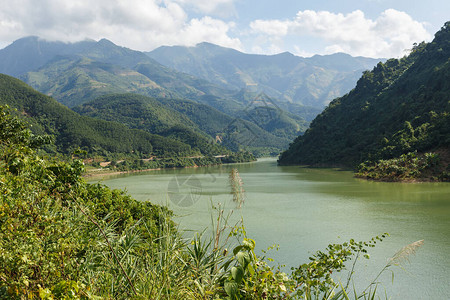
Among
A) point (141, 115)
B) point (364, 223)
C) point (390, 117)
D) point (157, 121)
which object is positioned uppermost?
point (141, 115)

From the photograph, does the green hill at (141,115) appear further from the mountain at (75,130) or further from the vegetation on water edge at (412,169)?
the vegetation on water edge at (412,169)

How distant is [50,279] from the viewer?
2.52 metres

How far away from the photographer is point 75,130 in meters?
69.6

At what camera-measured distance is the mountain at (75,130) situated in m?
67.2

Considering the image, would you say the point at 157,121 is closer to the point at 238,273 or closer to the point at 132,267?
the point at 132,267

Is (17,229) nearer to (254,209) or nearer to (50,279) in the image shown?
(50,279)

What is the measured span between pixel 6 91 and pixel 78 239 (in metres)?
85.9

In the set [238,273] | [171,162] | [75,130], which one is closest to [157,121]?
[75,130]

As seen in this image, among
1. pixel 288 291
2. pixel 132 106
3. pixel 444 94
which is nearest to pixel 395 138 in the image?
pixel 444 94

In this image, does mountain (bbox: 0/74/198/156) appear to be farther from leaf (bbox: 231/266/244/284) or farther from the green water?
leaf (bbox: 231/266/244/284)

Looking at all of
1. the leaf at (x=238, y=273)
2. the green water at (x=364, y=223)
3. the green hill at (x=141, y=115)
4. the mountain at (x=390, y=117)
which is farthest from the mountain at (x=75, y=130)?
the leaf at (x=238, y=273)

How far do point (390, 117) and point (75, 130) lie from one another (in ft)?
202

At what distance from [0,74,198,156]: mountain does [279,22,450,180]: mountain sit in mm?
33794

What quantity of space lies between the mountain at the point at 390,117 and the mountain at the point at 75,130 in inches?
1330
